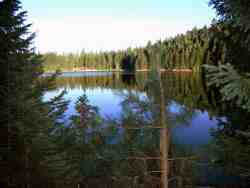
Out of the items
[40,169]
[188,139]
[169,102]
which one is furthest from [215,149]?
[188,139]

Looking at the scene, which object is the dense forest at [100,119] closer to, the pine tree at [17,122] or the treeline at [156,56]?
the pine tree at [17,122]

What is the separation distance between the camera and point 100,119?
4117 mm

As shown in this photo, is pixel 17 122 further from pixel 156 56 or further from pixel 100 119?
pixel 156 56

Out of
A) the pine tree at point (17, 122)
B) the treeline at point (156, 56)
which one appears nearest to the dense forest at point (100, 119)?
the pine tree at point (17, 122)

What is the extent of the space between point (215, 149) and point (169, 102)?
4.87 ft

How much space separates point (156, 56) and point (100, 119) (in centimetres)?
122

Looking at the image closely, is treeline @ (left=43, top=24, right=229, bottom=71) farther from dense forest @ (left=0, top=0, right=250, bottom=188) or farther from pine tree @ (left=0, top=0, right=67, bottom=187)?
pine tree @ (left=0, top=0, right=67, bottom=187)

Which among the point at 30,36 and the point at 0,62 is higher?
the point at 30,36

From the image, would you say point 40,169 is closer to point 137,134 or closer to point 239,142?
point 137,134

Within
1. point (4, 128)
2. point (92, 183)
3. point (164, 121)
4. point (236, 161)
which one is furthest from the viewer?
point (92, 183)

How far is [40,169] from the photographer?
7.41 m

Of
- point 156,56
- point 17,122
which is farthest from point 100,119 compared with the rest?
point 17,122

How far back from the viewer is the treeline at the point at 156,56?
38.7 feet

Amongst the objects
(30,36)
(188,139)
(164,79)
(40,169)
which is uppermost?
(30,36)
